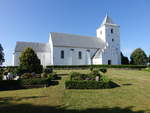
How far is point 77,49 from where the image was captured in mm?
40125

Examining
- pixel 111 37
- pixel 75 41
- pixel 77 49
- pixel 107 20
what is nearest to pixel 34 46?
pixel 75 41

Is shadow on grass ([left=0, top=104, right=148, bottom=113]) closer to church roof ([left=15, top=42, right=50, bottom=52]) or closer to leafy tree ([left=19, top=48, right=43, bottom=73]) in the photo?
leafy tree ([left=19, top=48, right=43, bottom=73])

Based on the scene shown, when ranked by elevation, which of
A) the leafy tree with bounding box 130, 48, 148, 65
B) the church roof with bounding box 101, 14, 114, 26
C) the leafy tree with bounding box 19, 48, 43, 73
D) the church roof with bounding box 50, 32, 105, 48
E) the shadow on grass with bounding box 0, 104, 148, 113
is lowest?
the shadow on grass with bounding box 0, 104, 148, 113

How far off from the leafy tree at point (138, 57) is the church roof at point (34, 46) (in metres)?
36.4

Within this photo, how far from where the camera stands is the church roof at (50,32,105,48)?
38.8 m

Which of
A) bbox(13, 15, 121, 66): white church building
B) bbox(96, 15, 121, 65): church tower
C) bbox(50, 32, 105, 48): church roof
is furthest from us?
bbox(96, 15, 121, 65): church tower

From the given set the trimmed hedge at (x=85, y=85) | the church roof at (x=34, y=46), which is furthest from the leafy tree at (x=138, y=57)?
the trimmed hedge at (x=85, y=85)

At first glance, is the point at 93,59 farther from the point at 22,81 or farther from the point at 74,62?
the point at 22,81

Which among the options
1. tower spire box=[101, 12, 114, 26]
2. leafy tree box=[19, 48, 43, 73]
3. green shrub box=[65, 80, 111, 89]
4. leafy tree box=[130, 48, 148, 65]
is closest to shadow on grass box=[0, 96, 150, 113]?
green shrub box=[65, 80, 111, 89]

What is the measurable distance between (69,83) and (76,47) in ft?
94.3

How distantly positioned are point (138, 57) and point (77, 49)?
30.2 m

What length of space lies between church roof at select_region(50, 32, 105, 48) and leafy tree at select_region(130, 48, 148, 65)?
20868 millimetres

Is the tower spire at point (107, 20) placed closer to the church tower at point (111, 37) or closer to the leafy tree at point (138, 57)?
the church tower at point (111, 37)

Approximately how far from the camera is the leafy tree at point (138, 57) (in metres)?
55.2
